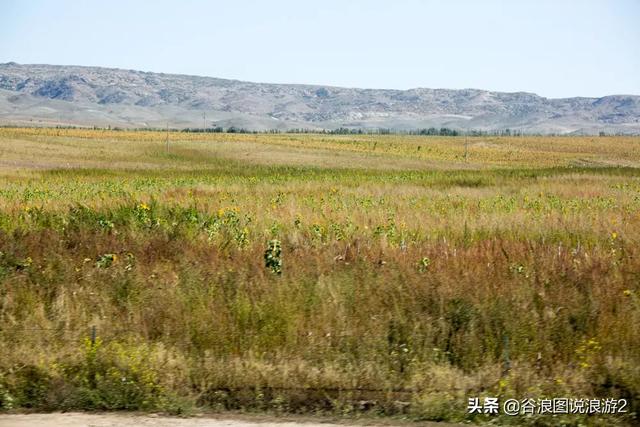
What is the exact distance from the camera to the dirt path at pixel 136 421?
5.12m

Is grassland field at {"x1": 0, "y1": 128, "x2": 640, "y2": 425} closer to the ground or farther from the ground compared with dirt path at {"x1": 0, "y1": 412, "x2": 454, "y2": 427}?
farther from the ground

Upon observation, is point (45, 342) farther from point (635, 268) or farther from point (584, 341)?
point (635, 268)

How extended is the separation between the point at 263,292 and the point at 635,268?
4634 mm

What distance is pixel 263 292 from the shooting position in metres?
7.77

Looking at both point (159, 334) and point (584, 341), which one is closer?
point (584, 341)

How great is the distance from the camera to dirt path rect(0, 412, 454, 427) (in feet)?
16.8

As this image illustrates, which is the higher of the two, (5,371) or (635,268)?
(635,268)

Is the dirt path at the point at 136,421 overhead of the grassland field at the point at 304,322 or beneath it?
beneath

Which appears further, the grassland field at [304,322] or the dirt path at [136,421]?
the grassland field at [304,322]

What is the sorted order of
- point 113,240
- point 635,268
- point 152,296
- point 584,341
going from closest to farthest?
point 584,341, point 152,296, point 635,268, point 113,240

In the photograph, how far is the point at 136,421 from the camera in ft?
17.1

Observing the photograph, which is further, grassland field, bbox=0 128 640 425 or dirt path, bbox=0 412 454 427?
grassland field, bbox=0 128 640 425

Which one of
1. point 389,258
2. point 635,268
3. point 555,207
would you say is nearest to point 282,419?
point 389,258

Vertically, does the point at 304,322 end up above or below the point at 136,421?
above
